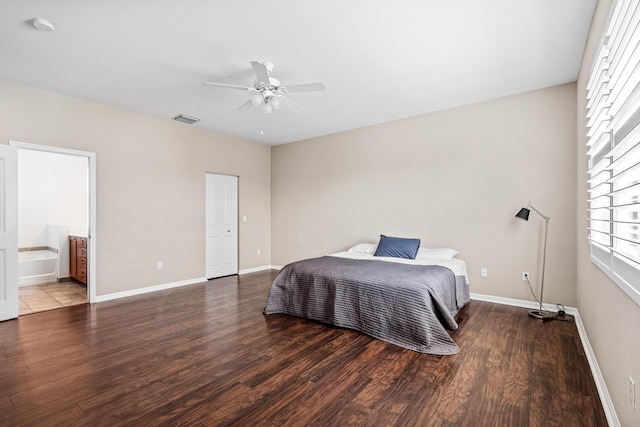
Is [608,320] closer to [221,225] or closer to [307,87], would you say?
[307,87]

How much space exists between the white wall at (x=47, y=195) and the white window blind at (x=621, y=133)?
696 cm

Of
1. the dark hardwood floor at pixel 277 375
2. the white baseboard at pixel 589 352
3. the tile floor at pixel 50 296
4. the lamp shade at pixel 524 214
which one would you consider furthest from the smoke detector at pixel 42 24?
the lamp shade at pixel 524 214

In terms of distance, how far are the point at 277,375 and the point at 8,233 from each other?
3.68 m

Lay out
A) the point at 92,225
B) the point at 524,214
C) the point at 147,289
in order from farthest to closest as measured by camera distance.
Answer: the point at 147,289 < the point at 92,225 < the point at 524,214

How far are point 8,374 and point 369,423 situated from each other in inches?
106

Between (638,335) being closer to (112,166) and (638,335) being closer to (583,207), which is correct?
(583,207)

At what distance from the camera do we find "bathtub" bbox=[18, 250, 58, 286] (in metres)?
5.18

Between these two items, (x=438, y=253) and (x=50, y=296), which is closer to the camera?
(x=438, y=253)

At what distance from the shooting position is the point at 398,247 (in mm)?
4617

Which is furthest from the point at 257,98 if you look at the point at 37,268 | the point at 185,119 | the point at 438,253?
the point at 37,268

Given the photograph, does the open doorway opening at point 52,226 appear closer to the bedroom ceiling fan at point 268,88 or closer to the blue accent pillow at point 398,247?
the bedroom ceiling fan at point 268,88

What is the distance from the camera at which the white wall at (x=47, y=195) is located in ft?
19.1

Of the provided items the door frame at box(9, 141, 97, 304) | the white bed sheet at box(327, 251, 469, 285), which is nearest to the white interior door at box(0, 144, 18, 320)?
the door frame at box(9, 141, 97, 304)

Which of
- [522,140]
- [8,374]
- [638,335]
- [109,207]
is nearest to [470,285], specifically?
[522,140]
